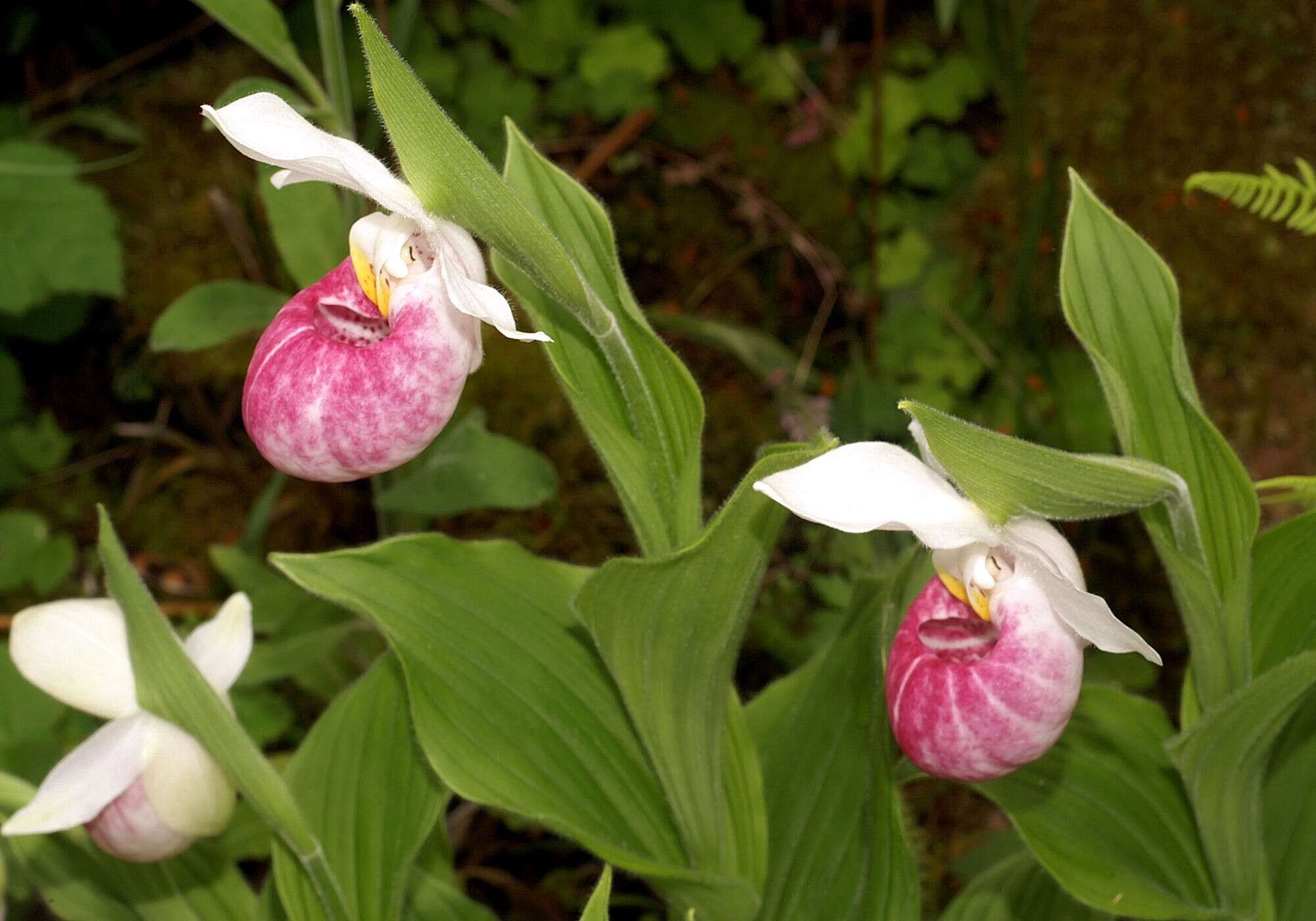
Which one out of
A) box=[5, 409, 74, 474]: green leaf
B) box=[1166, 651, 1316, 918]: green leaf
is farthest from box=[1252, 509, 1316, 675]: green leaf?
box=[5, 409, 74, 474]: green leaf

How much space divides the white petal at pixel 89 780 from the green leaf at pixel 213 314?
0.54 m

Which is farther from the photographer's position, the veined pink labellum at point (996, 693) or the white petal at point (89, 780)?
the white petal at point (89, 780)

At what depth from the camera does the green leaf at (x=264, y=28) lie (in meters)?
1.39

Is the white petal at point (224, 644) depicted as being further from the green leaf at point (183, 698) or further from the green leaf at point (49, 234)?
the green leaf at point (49, 234)

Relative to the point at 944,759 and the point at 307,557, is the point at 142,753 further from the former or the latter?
the point at 944,759

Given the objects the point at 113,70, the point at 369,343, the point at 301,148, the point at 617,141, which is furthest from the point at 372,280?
Answer: the point at 113,70

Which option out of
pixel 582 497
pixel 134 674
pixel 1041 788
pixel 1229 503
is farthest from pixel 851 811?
pixel 582 497

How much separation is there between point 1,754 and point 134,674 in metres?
0.53

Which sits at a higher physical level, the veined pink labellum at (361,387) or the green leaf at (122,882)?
the veined pink labellum at (361,387)

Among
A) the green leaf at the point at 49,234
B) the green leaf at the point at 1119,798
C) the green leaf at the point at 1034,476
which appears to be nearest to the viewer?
the green leaf at the point at 1034,476

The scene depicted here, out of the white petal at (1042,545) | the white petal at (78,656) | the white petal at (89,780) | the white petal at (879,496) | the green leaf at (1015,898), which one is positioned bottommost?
the green leaf at (1015,898)

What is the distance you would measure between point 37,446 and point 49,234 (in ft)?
1.95

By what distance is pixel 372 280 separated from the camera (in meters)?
1.11

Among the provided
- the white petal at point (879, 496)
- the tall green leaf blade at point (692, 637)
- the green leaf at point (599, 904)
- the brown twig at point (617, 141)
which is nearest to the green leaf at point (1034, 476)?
the white petal at point (879, 496)
